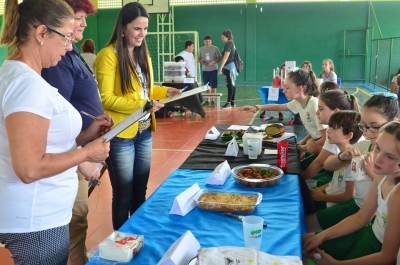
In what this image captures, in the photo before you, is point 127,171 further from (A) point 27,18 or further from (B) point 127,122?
(A) point 27,18

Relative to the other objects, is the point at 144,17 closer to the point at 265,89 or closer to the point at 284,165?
the point at 284,165

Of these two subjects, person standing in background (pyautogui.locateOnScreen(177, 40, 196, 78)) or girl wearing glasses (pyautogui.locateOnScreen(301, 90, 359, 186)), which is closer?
girl wearing glasses (pyautogui.locateOnScreen(301, 90, 359, 186))

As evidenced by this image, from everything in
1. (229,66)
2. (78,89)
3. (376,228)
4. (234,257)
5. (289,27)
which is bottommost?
(376,228)

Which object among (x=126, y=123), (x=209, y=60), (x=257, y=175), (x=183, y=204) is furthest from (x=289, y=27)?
(x=126, y=123)

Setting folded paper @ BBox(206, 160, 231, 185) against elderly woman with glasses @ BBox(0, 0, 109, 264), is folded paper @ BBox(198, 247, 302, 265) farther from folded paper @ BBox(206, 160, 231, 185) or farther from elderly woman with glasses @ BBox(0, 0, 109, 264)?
folded paper @ BBox(206, 160, 231, 185)

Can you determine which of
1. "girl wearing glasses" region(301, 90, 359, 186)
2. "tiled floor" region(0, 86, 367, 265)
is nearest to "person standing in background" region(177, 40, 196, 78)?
"tiled floor" region(0, 86, 367, 265)

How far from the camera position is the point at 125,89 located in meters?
2.10

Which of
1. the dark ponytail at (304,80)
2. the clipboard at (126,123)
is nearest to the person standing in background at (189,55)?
the dark ponytail at (304,80)

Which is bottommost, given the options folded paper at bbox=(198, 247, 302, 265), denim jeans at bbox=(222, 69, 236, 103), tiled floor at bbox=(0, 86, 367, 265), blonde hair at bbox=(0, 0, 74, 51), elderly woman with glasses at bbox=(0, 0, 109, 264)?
tiled floor at bbox=(0, 86, 367, 265)

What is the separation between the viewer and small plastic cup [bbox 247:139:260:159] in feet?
7.22

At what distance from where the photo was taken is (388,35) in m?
12.7

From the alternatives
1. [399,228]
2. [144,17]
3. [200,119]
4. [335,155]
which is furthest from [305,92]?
[200,119]

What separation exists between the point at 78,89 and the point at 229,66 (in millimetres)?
7153

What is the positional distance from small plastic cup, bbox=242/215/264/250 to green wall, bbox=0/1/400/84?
41.8 ft
